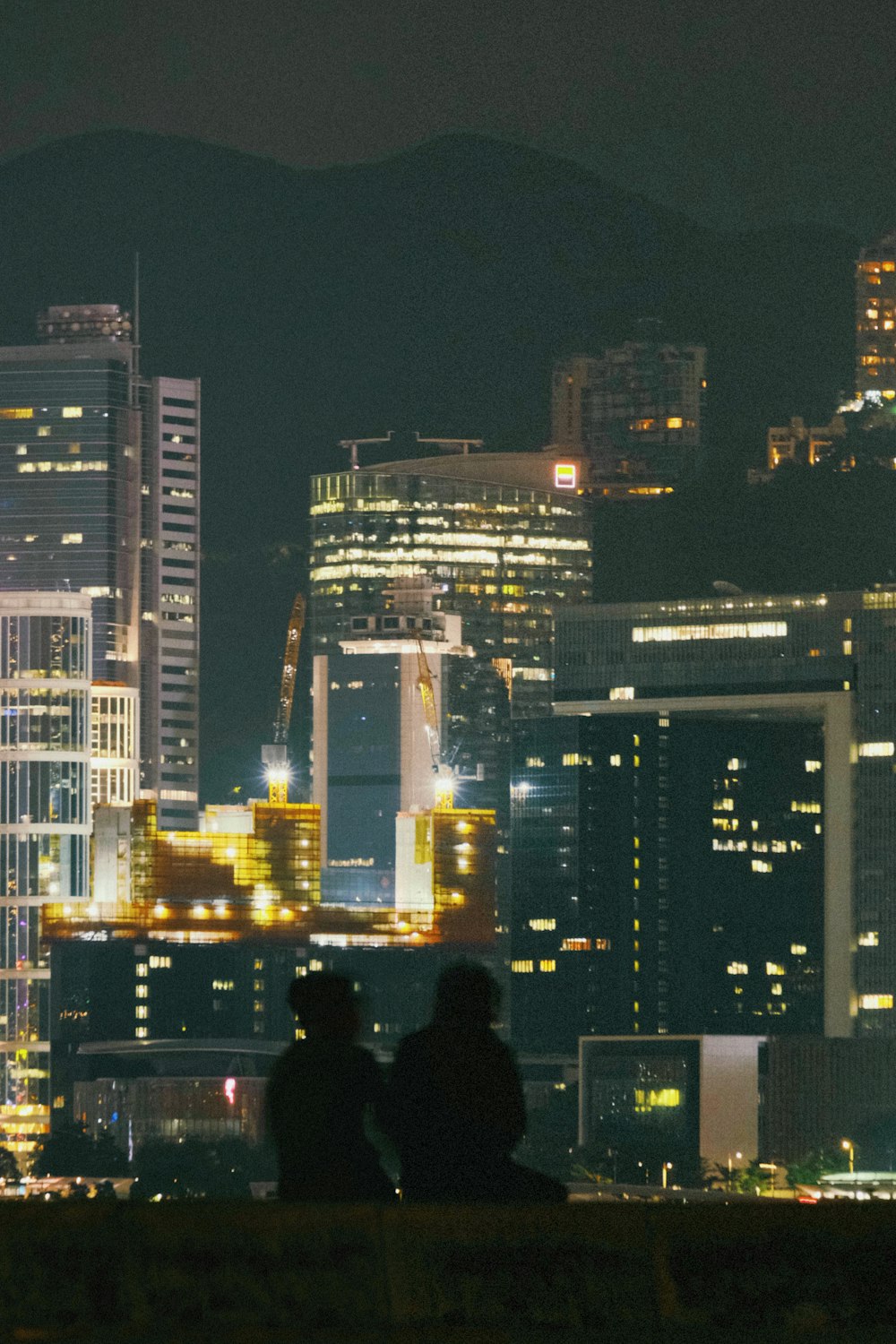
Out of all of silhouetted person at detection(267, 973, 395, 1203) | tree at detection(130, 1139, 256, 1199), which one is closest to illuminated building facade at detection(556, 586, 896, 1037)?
tree at detection(130, 1139, 256, 1199)

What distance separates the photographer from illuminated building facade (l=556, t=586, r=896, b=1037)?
13138 cm

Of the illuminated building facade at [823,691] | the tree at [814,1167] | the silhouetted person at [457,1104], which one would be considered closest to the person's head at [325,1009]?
the silhouetted person at [457,1104]

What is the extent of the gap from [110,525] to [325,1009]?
178221 mm

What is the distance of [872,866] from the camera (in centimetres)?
13212

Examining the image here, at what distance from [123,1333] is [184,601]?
183 meters

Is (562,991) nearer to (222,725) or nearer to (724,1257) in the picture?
(222,725)

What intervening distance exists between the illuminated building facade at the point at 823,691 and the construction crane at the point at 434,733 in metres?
7.69

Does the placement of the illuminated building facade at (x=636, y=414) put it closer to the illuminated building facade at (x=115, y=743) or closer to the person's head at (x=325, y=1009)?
the illuminated building facade at (x=115, y=743)

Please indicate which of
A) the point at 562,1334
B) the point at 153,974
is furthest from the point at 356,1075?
the point at 153,974

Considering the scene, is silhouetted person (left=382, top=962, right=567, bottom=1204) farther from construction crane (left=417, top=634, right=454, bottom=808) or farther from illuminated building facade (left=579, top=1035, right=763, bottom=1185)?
construction crane (left=417, top=634, right=454, bottom=808)

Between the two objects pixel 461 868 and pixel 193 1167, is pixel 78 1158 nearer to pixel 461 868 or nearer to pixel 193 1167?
pixel 193 1167

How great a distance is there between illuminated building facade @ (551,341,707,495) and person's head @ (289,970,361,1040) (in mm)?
172099

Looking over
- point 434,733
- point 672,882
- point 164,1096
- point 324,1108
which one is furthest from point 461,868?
point 324,1108

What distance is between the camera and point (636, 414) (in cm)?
19100
